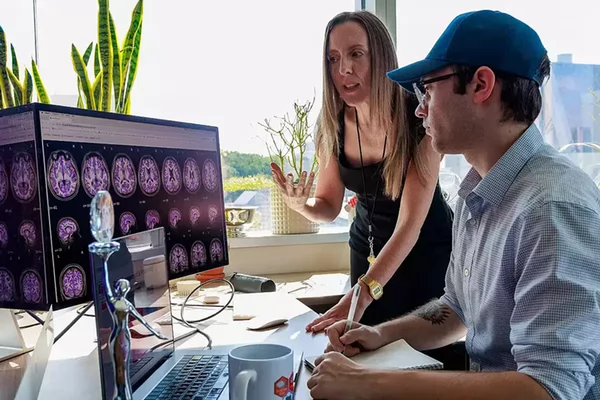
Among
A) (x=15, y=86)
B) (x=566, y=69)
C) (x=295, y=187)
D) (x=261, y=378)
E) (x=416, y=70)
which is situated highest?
(x=566, y=69)

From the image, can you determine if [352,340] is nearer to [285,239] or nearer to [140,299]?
[140,299]

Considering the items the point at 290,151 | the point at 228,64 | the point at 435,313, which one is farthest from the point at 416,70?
the point at 228,64

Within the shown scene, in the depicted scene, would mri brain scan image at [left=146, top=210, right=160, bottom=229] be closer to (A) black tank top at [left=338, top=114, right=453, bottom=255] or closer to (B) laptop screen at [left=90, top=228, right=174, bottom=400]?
(B) laptop screen at [left=90, top=228, right=174, bottom=400]

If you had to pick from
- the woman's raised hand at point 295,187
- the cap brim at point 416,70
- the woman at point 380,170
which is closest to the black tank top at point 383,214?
the woman at point 380,170

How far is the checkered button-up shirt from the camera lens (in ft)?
2.64

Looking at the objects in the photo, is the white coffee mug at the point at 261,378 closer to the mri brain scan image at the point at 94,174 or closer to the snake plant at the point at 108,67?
the mri brain scan image at the point at 94,174

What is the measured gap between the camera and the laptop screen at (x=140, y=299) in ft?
2.35

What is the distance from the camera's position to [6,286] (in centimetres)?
101

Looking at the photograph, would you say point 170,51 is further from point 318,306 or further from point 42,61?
point 318,306

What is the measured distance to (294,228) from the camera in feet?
8.21

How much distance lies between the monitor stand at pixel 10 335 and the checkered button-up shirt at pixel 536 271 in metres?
0.97

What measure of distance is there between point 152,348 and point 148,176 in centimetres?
39

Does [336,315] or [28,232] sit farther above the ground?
[28,232]

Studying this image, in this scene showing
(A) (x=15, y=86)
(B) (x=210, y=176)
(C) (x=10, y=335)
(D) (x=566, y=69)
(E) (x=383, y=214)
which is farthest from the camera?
(D) (x=566, y=69)
